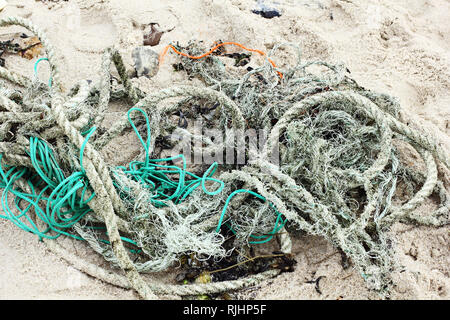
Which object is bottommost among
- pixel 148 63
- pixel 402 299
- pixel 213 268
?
pixel 213 268

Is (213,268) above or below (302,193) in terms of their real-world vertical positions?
below

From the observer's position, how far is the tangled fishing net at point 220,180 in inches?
62.7

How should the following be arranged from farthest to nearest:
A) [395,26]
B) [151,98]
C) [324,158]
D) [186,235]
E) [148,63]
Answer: [395,26] → [148,63] → [151,98] → [324,158] → [186,235]

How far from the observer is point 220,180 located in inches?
69.1

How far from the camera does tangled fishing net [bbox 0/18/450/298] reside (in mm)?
1594

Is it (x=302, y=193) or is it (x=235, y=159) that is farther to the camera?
(x=235, y=159)

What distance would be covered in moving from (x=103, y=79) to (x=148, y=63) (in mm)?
445

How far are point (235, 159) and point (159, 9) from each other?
1411 millimetres

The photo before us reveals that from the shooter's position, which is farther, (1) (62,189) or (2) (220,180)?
(2) (220,180)

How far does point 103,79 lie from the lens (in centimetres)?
203

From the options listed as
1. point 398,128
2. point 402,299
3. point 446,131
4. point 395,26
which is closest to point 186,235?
point 402,299

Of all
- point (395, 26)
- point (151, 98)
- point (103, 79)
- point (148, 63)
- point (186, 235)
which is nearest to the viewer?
point (186, 235)

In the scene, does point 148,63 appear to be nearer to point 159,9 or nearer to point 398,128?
point 159,9
